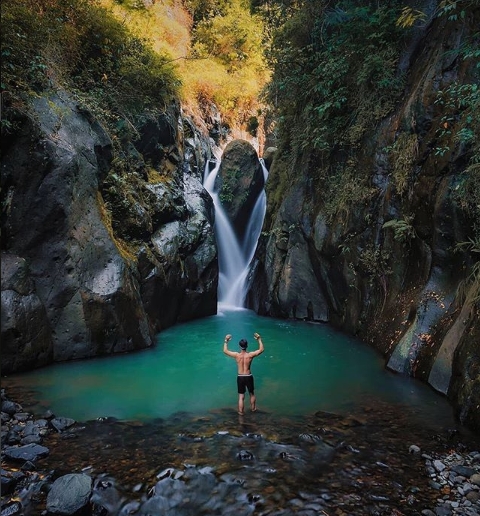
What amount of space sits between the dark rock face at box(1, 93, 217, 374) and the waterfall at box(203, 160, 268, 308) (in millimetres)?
5440

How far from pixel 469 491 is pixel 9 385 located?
7519 millimetres

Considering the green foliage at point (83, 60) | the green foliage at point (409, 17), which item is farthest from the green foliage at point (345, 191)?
the green foliage at point (83, 60)

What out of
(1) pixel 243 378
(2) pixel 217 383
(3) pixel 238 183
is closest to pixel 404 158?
(1) pixel 243 378

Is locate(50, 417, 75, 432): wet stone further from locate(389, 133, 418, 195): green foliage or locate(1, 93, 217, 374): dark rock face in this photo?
locate(389, 133, 418, 195): green foliage

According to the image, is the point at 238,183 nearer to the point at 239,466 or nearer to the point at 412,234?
the point at 412,234

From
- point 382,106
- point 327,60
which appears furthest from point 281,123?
point 382,106

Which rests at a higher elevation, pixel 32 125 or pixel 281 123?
pixel 281 123

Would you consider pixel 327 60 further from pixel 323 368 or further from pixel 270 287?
pixel 323 368

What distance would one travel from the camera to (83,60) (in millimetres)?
12734

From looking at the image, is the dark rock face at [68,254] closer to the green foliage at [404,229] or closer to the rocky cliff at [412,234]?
the rocky cliff at [412,234]

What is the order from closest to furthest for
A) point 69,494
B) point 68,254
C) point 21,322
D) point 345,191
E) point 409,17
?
point 69,494
point 409,17
point 21,322
point 68,254
point 345,191

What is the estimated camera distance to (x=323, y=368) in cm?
948

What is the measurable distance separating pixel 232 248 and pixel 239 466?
45.6 feet

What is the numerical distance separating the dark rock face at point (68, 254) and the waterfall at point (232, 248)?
5.44 m
